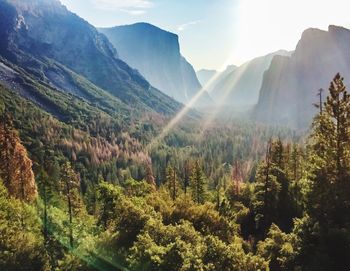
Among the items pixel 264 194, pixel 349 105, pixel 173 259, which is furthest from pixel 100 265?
pixel 264 194

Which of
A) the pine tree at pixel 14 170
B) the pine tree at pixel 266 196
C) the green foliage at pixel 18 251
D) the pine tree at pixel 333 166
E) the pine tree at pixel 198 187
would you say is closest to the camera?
the green foliage at pixel 18 251

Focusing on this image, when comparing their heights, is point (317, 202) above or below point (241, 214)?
above

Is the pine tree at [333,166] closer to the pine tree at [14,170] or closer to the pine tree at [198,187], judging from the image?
the pine tree at [198,187]

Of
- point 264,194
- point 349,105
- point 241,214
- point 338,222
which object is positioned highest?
point 349,105

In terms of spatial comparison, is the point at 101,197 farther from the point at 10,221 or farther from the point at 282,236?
the point at 282,236

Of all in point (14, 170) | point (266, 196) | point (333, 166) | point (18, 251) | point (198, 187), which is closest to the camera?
point (18, 251)

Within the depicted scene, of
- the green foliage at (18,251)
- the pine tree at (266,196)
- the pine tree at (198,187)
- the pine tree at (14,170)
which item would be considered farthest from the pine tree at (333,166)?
the pine tree at (14,170)

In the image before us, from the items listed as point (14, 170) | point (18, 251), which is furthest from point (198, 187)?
point (18, 251)

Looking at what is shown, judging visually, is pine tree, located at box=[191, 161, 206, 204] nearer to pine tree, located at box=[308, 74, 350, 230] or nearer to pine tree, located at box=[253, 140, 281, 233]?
pine tree, located at box=[253, 140, 281, 233]

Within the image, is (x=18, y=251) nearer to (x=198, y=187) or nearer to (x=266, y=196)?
(x=266, y=196)

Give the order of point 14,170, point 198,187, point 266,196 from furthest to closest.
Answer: point 198,187 → point 14,170 → point 266,196

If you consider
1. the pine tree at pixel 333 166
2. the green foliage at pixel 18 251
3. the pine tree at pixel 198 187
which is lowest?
the pine tree at pixel 198 187
